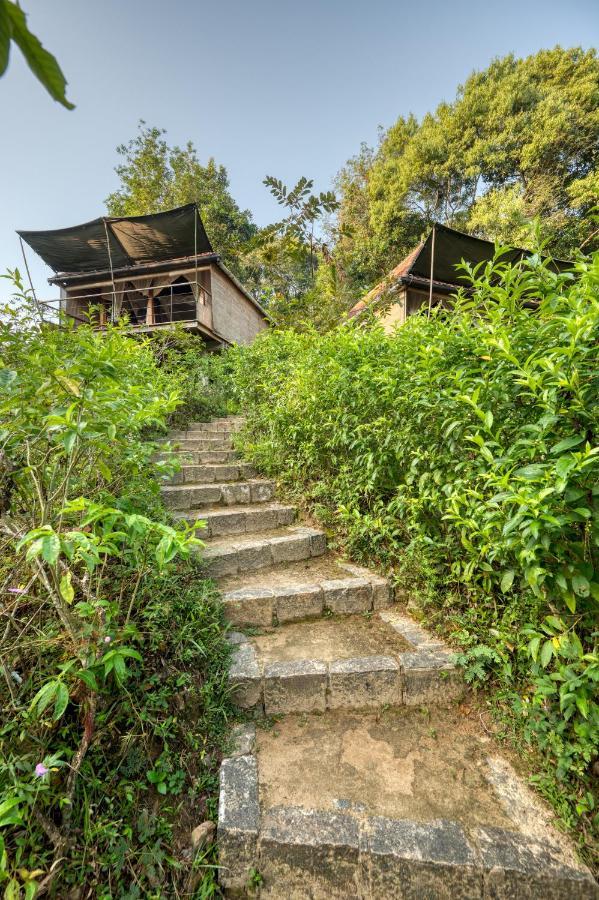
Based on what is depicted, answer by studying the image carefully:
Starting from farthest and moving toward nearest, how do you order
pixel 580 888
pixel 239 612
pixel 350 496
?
pixel 350 496
pixel 239 612
pixel 580 888

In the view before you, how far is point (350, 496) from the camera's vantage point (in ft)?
8.59

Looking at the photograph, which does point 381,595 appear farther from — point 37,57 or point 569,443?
point 37,57

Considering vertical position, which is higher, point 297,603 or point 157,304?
point 157,304

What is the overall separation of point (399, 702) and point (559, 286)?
80.7 inches

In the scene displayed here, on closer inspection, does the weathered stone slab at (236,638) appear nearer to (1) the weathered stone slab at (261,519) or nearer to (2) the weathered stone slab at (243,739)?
(2) the weathered stone slab at (243,739)

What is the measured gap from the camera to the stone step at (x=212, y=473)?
3.62 metres

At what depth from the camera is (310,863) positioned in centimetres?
114

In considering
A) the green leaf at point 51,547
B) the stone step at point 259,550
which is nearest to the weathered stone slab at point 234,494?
the stone step at point 259,550

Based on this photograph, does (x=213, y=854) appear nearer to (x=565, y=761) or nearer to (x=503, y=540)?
(x=565, y=761)

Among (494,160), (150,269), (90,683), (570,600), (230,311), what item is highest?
(494,160)

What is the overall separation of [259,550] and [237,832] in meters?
1.51

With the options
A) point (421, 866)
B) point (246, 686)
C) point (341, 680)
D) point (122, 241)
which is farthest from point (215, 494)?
point (122, 241)

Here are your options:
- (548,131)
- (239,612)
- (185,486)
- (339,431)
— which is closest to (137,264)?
(185,486)

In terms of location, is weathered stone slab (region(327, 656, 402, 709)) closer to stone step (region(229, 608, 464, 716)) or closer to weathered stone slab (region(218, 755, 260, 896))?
stone step (region(229, 608, 464, 716))
